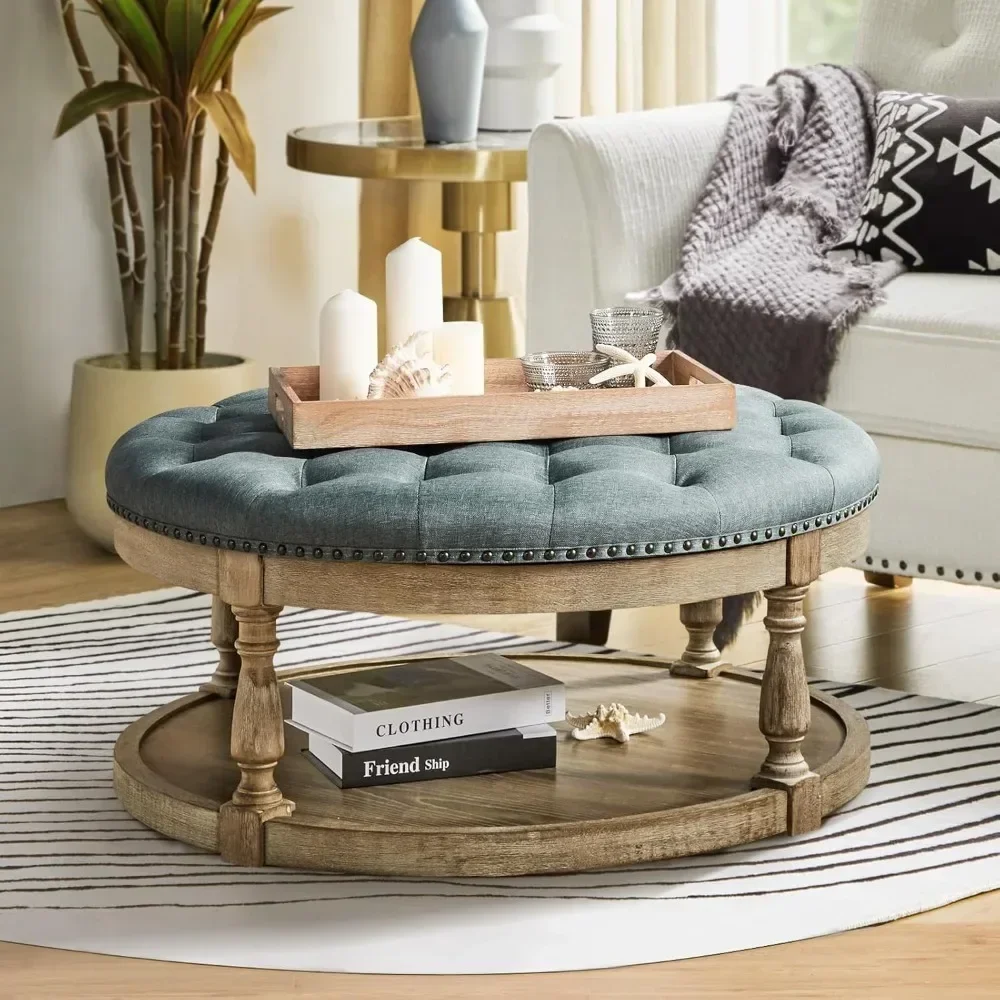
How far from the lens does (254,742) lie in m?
1.49

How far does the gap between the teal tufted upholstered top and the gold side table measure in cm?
108

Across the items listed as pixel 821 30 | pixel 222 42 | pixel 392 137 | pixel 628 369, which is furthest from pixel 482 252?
pixel 628 369

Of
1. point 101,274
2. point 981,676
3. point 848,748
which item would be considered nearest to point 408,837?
point 848,748

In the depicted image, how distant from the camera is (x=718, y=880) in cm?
153

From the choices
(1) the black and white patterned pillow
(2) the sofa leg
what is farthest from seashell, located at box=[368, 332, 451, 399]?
(2) the sofa leg

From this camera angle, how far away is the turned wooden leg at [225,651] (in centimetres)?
181

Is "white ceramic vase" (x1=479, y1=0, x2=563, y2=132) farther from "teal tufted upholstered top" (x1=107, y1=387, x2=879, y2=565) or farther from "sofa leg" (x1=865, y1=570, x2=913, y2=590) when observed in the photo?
"teal tufted upholstered top" (x1=107, y1=387, x2=879, y2=565)

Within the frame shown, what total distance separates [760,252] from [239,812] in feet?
3.90

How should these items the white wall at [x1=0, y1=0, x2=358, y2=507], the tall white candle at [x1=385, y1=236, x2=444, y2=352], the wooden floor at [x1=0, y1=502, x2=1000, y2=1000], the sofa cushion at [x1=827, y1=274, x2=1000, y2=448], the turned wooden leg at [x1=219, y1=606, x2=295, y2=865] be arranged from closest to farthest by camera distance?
the wooden floor at [x1=0, y1=502, x2=1000, y2=1000] → the turned wooden leg at [x1=219, y1=606, x2=295, y2=865] → the tall white candle at [x1=385, y1=236, x2=444, y2=352] → the sofa cushion at [x1=827, y1=274, x2=1000, y2=448] → the white wall at [x1=0, y1=0, x2=358, y2=507]

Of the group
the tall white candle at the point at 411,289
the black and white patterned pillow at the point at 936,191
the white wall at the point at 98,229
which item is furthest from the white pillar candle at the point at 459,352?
the white wall at the point at 98,229

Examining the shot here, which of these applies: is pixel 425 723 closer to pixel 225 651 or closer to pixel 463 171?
pixel 225 651

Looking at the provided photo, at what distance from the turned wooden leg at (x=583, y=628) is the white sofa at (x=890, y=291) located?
1.19ft

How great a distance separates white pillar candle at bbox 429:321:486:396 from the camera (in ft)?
5.58

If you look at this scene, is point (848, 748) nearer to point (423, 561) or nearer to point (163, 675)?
point (423, 561)
